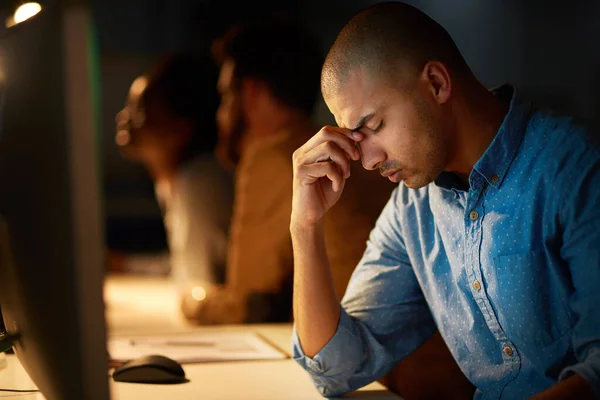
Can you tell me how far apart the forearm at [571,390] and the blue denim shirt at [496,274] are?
1 centimetres

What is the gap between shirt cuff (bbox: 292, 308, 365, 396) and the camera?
1.34 meters

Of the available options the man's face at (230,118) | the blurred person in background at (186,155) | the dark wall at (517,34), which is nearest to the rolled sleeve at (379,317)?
the dark wall at (517,34)

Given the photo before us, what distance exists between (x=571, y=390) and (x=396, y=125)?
46 cm

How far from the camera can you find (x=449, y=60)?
4.17ft

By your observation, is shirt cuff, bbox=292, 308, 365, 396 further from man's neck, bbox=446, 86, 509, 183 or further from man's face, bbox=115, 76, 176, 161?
man's face, bbox=115, 76, 176, 161

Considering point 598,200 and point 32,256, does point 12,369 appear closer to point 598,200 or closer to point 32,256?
point 32,256

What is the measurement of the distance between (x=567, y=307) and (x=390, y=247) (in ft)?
1.31

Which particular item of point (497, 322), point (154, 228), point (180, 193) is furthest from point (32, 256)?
point (154, 228)

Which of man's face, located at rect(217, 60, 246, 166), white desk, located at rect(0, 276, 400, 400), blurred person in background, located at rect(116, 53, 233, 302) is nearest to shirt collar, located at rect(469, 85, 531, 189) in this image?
white desk, located at rect(0, 276, 400, 400)

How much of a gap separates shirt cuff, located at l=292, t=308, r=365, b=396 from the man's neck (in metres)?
0.34

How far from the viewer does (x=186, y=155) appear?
3.18 metres

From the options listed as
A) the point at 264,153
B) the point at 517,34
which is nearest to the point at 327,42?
the point at 517,34

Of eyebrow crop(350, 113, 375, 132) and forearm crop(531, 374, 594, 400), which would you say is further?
eyebrow crop(350, 113, 375, 132)

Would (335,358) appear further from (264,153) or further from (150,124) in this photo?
(150,124)
